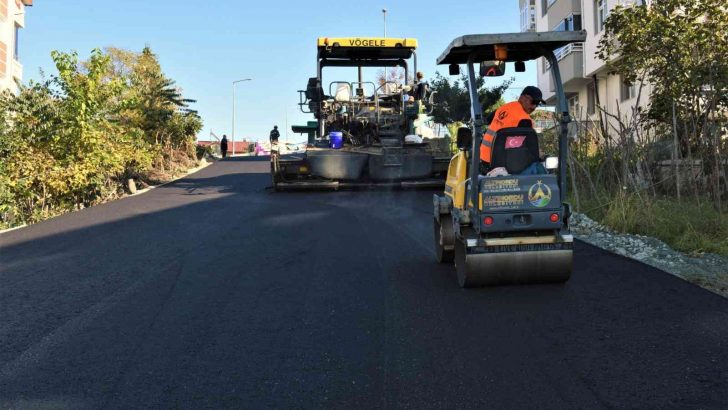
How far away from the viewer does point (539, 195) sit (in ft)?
16.4

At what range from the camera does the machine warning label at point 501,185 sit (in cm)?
498

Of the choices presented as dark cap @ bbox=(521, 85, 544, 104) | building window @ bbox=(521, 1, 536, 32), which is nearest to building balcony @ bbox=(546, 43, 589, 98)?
building window @ bbox=(521, 1, 536, 32)

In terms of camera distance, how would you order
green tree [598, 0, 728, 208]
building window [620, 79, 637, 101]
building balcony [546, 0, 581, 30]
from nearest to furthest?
1. green tree [598, 0, 728, 208]
2. building window [620, 79, 637, 101]
3. building balcony [546, 0, 581, 30]

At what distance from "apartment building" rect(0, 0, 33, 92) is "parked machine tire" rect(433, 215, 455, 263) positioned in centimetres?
2443

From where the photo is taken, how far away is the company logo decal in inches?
196

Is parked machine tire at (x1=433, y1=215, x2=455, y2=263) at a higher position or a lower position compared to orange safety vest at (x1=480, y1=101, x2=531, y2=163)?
lower

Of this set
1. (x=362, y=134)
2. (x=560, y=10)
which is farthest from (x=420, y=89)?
(x=560, y=10)

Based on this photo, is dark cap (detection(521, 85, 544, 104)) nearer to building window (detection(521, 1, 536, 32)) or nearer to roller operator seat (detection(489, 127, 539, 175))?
roller operator seat (detection(489, 127, 539, 175))

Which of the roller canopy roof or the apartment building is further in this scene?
the apartment building

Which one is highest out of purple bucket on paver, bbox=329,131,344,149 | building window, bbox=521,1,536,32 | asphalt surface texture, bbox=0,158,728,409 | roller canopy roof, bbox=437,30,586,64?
building window, bbox=521,1,536,32

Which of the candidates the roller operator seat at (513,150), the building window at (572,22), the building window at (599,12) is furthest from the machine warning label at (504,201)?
the building window at (572,22)

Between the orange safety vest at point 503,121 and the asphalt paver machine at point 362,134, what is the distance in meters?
7.52

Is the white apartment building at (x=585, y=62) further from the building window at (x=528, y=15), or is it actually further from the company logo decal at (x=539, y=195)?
the company logo decal at (x=539, y=195)

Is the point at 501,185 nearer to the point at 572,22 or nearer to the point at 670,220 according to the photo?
the point at 670,220
